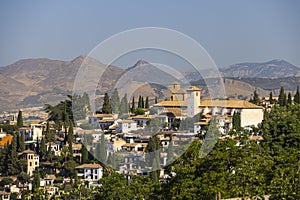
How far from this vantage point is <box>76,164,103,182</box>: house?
23.0 meters

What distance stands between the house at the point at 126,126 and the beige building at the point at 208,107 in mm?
1404

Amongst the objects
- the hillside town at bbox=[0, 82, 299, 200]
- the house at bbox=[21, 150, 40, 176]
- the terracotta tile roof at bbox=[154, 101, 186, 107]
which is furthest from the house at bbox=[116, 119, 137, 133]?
the house at bbox=[21, 150, 40, 176]

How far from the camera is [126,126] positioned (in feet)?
81.9

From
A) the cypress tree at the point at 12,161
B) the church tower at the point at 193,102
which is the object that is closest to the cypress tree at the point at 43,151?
the cypress tree at the point at 12,161

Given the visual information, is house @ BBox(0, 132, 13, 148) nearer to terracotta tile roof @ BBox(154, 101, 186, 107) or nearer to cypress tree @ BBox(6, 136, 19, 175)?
cypress tree @ BBox(6, 136, 19, 175)

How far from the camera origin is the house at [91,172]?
23031 millimetres

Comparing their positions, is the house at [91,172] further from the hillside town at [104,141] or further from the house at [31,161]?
the house at [31,161]

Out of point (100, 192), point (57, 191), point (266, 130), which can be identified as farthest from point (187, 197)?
point (57, 191)

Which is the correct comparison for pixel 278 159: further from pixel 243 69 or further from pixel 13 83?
pixel 243 69

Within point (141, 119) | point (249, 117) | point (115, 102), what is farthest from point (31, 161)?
point (249, 117)

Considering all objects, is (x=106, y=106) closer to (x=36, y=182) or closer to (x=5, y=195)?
(x=36, y=182)

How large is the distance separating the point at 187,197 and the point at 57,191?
13.2m

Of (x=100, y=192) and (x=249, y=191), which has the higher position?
(x=249, y=191)

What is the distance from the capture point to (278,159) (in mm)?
8336
